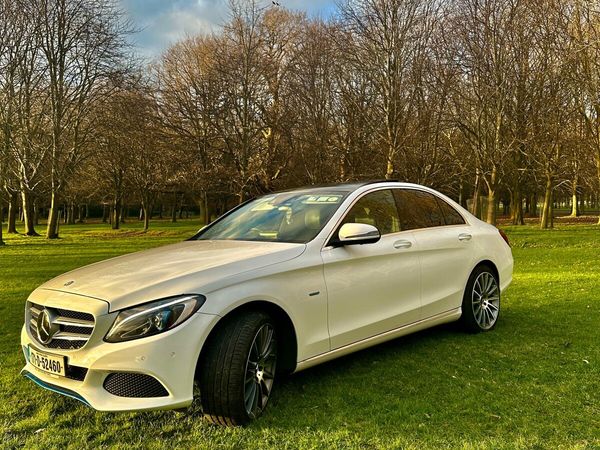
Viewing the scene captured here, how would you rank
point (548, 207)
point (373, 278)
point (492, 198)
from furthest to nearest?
1. point (548, 207)
2. point (492, 198)
3. point (373, 278)

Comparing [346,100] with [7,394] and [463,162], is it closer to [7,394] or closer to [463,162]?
[463,162]

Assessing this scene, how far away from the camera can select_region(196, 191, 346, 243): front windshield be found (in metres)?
4.23

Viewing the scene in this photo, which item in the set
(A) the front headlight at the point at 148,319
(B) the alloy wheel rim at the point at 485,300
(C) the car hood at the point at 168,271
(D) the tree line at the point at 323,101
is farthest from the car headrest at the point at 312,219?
(D) the tree line at the point at 323,101

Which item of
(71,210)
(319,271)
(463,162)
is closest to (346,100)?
(463,162)

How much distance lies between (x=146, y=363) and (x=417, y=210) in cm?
320

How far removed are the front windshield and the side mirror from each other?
0.72ft

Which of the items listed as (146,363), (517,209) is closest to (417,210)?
(146,363)

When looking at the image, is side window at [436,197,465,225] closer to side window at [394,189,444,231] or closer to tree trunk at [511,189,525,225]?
side window at [394,189,444,231]

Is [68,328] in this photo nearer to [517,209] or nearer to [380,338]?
[380,338]

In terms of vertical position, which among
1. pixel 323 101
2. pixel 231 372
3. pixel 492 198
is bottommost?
pixel 231 372

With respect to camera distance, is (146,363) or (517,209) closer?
(146,363)

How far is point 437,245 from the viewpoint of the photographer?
505cm

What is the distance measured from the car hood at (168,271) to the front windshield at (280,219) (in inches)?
9.2

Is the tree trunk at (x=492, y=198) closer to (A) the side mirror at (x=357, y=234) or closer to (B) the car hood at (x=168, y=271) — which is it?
(A) the side mirror at (x=357, y=234)
